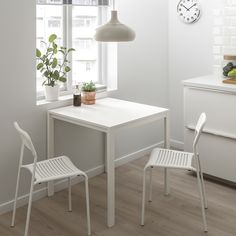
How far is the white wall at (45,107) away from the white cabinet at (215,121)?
2.03ft

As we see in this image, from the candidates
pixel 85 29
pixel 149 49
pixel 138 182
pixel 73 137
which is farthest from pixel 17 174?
pixel 149 49

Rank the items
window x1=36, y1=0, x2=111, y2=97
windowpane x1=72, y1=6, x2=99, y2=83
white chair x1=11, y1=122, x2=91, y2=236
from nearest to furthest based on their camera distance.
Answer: white chair x1=11, y1=122, x2=91, y2=236 < window x1=36, y1=0, x2=111, y2=97 < windowpane x1=72, y1=6, x2=99, y2=83

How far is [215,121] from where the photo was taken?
12.4 feet

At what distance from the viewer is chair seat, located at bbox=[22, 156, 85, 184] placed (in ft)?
9.43

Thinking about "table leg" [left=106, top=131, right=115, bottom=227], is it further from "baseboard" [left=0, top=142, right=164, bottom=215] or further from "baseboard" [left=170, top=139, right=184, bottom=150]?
"baseboard" [left=170, top=139, right=184, bottom=150]

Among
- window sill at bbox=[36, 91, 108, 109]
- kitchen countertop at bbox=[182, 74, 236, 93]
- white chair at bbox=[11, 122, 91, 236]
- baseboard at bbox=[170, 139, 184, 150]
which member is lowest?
baseboard at bbox=[170, 139, 184, 150]

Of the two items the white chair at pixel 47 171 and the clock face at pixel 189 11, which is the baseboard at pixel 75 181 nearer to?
the white chair at pixel 47 171

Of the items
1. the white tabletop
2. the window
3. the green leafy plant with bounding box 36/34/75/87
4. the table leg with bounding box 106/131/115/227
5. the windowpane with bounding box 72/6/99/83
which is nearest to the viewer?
the table leg with bounding box 106/131/115/227

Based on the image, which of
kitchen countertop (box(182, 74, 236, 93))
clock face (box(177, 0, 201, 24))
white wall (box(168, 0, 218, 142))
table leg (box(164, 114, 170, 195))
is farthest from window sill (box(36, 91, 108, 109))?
clock face (box(177, 0, 201, 24))

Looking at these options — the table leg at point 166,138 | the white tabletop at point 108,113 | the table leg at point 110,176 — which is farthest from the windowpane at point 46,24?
the table leg at point 166,138

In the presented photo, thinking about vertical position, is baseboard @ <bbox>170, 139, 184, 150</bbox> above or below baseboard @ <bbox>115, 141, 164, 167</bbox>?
above

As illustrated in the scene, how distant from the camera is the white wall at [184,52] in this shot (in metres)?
4.33

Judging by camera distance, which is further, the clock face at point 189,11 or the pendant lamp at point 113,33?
the clock face at point 189,11

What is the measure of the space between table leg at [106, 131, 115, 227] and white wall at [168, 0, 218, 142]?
173cm
